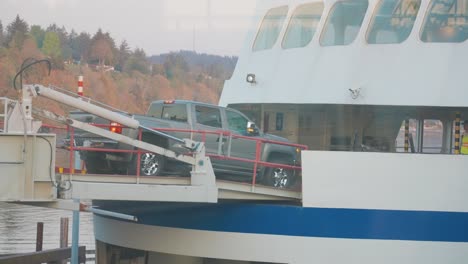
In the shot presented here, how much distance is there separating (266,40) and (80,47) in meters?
3.19

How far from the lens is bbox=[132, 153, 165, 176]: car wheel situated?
13.7 m

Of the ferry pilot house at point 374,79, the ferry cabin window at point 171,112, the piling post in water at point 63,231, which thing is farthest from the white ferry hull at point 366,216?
the piling post in water at point 63,231

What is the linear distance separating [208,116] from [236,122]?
1.66ft

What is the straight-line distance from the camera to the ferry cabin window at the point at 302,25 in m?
15.8

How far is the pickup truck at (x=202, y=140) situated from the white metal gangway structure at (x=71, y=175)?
0.53 m

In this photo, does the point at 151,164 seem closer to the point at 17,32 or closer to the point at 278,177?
the point at 278,177

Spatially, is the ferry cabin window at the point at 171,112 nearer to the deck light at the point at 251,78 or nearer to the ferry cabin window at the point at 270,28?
the deck light at the point at 251,78

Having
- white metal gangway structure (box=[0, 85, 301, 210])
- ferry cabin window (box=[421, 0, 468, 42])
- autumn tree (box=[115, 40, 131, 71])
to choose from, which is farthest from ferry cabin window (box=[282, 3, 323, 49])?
white metal gangway structure (box=[0, 85, 301, 210])

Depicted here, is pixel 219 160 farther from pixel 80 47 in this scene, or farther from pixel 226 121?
pixel 80 47

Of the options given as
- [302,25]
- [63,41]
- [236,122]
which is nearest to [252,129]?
[236,122]

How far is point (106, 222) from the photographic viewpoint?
1577 centimetres

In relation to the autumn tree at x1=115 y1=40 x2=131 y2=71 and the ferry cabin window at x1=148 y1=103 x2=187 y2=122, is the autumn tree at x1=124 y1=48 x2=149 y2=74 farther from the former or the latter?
the ferry cabin window at x1=148 y1=103 x2=187 y2=122

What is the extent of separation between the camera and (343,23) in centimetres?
1545

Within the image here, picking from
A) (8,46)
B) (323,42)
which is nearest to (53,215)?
(8,46)
